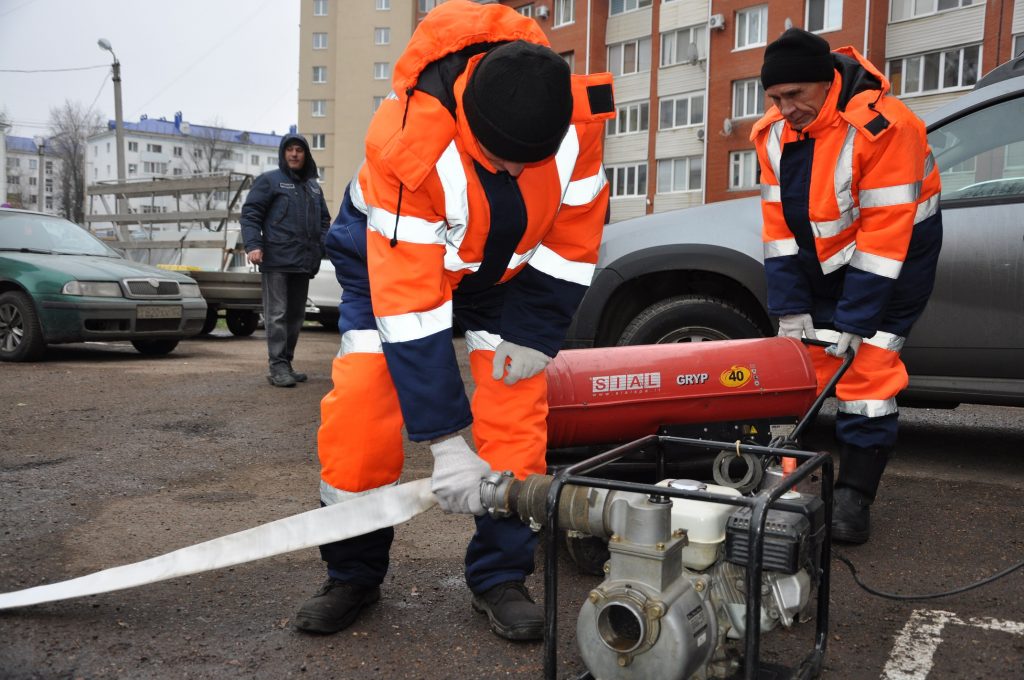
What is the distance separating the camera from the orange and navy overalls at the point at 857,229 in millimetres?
3287

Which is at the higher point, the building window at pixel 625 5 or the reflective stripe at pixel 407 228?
the building window at pixel 625 5

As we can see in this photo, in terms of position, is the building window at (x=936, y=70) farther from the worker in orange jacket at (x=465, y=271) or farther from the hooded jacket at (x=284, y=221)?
the worker in orange jacket at (x=465, y=271)

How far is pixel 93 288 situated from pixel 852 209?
7.43 metres

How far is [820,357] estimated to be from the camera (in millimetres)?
3654

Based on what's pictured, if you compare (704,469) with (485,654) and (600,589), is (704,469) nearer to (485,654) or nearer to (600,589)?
(485,654)

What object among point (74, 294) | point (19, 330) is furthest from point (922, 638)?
point (19, 330)

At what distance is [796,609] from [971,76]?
2922cm

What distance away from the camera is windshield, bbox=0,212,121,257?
9.02m

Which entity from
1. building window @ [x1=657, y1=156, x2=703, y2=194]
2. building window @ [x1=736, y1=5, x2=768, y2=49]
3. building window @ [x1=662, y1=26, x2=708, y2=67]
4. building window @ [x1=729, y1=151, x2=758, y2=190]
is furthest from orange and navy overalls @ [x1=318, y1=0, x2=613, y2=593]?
building window @ [x1=662, y1=26, x2=708, y2=67]

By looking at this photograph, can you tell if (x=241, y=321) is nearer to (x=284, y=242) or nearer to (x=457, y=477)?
(x=284, y=242)

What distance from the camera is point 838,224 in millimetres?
3455

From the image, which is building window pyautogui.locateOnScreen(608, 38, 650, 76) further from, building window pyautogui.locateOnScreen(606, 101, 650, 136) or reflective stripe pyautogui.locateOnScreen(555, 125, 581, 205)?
reflective stripe pyautogui.locateOnScreen(555, 125, 581, 205)

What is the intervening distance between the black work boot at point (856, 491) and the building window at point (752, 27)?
30.2m

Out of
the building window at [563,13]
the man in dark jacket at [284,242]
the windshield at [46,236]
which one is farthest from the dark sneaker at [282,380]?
the building window at [563,13]
